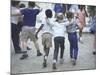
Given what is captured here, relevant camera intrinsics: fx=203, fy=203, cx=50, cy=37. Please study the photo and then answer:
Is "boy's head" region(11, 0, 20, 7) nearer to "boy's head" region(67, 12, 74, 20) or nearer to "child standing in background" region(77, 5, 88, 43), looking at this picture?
"boy's head" region(67, 12, 74, 20)

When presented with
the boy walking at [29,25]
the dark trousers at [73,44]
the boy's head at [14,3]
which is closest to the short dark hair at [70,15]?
the dark trousers at [73,44]

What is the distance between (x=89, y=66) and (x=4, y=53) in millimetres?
1024

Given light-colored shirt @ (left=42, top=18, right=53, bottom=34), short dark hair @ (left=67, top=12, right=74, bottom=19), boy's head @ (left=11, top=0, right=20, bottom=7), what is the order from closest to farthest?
1. boy's head @ (left=11, top=0, right=20, bottom=7)
2. light-colored shirt @ (left=42, top=18, right=53, bottom=34)
3. short dark hair @ (left=67, top=12, right=74, bottom=19)

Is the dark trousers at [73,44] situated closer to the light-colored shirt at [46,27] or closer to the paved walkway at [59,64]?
the paved walkway at [59,64]

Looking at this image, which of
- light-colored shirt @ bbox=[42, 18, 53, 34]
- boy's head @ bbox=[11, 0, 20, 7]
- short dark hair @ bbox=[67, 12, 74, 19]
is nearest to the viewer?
boy's head @ bbox=[11, 0, 20, 7]

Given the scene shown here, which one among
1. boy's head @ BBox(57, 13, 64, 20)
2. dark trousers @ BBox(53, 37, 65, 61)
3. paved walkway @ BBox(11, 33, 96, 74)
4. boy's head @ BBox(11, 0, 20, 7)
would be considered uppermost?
boy's head @ BBox(11, 0, 20, 7)

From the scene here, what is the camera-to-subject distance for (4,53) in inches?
81.8

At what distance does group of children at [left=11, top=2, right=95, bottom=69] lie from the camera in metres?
2.15

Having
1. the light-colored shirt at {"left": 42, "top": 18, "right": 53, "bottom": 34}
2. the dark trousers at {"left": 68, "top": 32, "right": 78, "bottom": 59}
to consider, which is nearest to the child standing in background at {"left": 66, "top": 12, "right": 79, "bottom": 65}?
the dark trousers at {"left": 68, "top": 32, "right": 78, "bottom": 59}

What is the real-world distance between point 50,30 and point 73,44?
0.32 m

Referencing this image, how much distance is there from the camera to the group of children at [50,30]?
2.15 meters

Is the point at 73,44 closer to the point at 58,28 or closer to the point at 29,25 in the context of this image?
the point at 58,28
